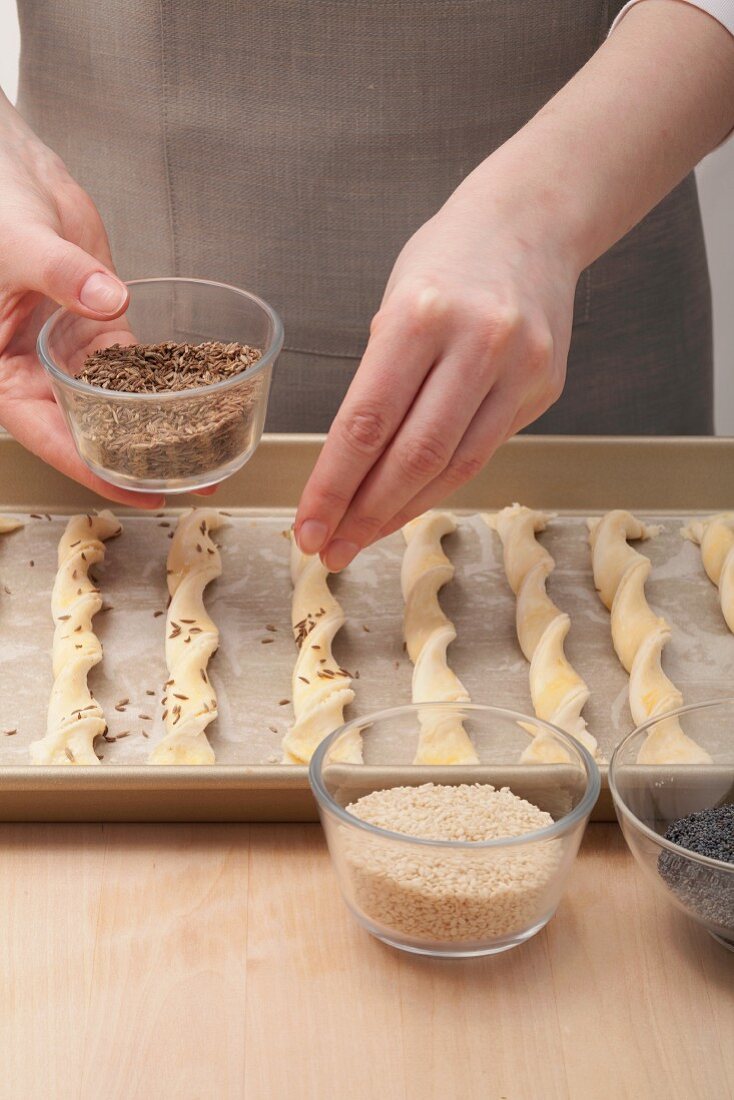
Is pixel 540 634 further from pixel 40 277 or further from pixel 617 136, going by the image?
pixel 40 277

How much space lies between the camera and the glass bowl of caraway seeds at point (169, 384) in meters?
1.08

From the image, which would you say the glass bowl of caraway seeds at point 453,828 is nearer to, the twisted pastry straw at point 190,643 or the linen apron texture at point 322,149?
the twisted pastry straw at point 190,643

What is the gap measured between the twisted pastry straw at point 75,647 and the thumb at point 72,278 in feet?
1.16

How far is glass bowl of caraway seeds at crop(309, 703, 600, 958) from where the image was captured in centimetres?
87

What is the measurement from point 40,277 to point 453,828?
65 centimetres

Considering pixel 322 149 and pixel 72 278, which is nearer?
pixel 72 278

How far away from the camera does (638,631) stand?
1266 mm

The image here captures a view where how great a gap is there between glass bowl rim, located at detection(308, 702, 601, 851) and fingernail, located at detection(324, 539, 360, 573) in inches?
7.6

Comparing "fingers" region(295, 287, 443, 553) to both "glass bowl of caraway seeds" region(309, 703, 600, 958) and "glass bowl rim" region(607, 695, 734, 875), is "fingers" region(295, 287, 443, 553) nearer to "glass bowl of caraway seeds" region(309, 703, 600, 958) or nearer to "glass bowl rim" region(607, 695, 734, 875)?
"glass bowl of caraway seeds" region(309, 703, 600, 958)

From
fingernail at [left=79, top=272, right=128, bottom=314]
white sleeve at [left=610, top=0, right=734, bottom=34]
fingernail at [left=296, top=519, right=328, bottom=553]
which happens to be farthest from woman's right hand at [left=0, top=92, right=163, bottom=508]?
white sleeve at [left=610, top=0, right=734, bottom=34]

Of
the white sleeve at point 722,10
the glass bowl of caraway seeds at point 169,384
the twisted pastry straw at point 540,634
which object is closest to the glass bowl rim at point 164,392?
the glass bowl of caraway seeds at point 169,384

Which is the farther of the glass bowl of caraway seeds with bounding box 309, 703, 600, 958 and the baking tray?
the baking tray

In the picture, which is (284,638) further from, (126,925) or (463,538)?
(126,925)

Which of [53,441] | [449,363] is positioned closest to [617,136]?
[449,363]
